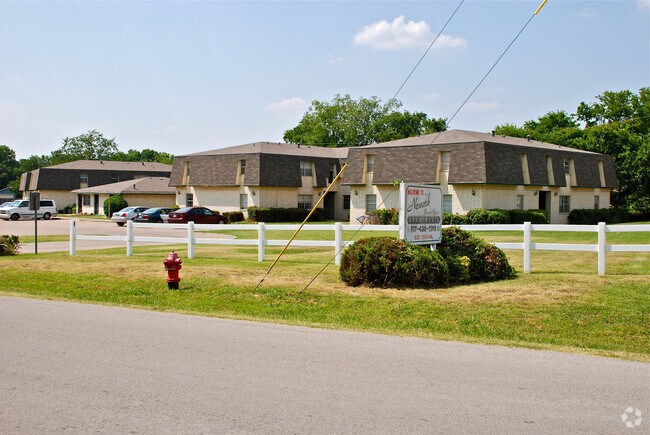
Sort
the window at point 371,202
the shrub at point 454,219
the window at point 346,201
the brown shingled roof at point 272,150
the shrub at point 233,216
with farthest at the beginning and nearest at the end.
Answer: the window at point 346,201, the brown shingled roof at point 272,150, the shrub at point 233,216, the window at point 371,202, the shrub at point 454,219

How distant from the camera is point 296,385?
22.2 feet

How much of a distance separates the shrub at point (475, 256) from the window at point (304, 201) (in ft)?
136

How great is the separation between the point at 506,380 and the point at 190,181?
51.8 metres

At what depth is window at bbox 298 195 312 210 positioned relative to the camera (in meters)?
56.2

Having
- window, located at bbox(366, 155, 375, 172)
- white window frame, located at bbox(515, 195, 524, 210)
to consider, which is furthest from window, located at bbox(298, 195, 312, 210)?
white window frame, located at bbox(515, 195, 524, 210)

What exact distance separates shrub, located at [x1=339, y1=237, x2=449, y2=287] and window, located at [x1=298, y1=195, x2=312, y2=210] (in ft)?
139

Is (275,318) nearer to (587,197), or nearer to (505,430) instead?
(505,430)

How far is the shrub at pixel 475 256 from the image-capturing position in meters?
14.4

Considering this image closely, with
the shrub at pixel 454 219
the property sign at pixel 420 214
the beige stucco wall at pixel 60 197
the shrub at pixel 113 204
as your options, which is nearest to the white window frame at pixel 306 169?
the shrub at pixel 454 219

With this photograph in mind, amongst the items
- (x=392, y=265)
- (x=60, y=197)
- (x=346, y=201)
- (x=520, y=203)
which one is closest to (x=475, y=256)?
(x=392, y=265)

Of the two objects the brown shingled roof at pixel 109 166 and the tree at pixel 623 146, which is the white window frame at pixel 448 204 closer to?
the tree at pixel 623 146

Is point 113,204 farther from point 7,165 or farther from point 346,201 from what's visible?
point 7,165

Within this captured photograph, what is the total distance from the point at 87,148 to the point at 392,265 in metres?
124

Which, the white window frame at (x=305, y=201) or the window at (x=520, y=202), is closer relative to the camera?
the window at (x=520, y=202)
